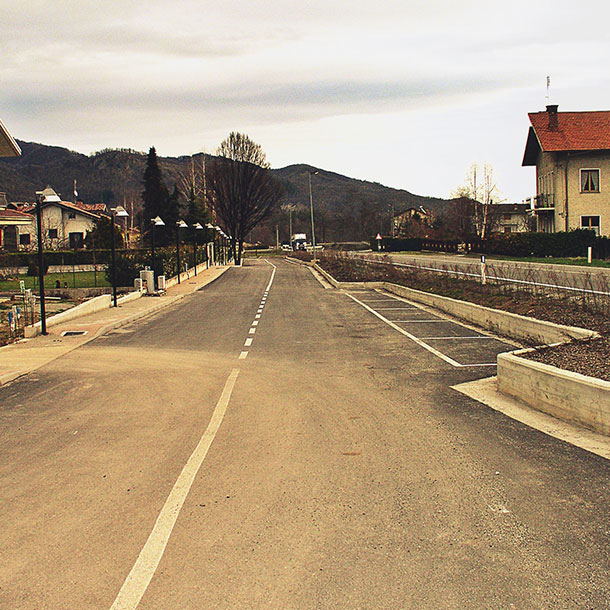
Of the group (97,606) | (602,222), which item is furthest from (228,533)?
(602,222)

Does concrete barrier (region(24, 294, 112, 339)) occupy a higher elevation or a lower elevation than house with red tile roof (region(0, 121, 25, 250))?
lower

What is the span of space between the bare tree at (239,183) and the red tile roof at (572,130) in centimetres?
3322

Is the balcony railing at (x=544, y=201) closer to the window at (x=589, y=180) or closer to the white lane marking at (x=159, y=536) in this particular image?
the window at (x=589, y=180)

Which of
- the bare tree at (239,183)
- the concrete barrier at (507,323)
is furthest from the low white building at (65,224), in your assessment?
the concrete barrier at (507,323)

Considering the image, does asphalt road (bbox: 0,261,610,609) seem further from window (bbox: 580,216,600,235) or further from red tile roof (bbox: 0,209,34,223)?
window (bbox: 580,216,600,235)

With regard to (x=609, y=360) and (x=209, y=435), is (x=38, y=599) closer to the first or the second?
(x=209, y=435)

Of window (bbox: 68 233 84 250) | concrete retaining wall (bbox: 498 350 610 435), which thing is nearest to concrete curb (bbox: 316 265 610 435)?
concrete retaining wall (bbox: 498 350 610 435)

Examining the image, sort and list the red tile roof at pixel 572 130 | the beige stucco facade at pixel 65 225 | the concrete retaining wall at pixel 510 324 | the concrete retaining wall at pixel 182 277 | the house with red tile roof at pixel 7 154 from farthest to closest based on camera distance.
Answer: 1. the beige stucco facade at pixel 65 225
2. the red tile roof at pixel 572 130
3. the concrete retaining wall at pixel 182 277
4. the house with red tile roof at pixel 7 154
5. the concrete retaining wall at pixel 510 324

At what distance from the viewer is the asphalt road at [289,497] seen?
4.18 metres

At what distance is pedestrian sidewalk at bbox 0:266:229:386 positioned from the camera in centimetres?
1344

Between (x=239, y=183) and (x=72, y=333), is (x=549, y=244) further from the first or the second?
(x=239, y=183)

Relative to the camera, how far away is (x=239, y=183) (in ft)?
259

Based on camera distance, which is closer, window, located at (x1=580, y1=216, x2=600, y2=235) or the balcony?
window, located at (x1=580, y1=216, x2=600, y2=235)

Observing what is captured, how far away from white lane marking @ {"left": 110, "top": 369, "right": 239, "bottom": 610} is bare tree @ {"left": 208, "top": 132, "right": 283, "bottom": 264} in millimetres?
71983
